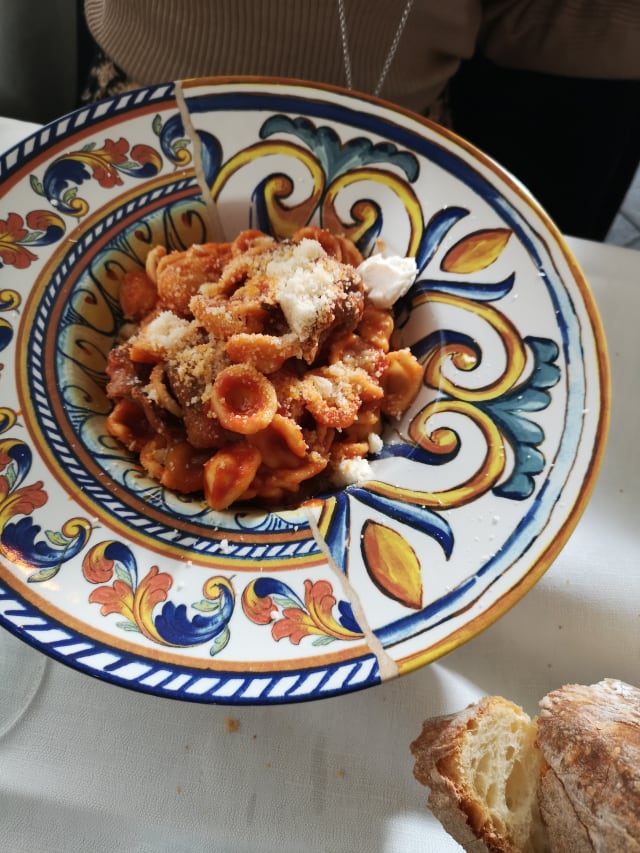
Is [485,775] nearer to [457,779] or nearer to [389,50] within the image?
[457,779]

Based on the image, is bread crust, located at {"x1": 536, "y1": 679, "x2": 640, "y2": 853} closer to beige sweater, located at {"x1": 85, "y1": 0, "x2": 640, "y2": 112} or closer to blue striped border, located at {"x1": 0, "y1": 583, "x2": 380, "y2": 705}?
blue striped border, located at {"x1": 0, "y1": 583, "x2": 380, "y2": 705}

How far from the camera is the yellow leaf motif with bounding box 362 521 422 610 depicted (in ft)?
2.99

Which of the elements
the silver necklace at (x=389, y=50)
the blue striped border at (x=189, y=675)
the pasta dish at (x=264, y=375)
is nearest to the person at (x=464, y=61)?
the silver necklace at (x=389, y=50)

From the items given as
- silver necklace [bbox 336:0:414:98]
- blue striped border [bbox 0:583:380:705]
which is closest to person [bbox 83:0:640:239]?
silver necklace [bbox 336:0:414:98]

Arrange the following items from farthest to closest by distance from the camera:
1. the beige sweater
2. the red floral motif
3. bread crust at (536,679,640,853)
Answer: the beige sweater → the red floral motif → bread crust at (536,679,640,853)

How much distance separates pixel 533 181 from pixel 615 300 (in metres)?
0.64

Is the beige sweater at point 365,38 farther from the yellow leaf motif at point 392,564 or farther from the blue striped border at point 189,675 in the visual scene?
the blue striped border at point 189,675

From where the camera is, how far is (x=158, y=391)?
111 cm

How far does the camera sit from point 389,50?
154cm

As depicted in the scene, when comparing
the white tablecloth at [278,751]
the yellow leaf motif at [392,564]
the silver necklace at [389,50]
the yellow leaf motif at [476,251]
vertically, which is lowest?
the white tablecloth at [278,751]

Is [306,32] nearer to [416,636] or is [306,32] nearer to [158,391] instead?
[158,391]

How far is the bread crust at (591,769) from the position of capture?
0.82 metres

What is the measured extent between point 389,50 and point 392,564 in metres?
1.17

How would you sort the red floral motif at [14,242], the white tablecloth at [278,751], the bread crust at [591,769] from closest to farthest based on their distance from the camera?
the bread crust at [591,769] < the white tablecloth at [278,751] < the red floral motif at [14,242]
